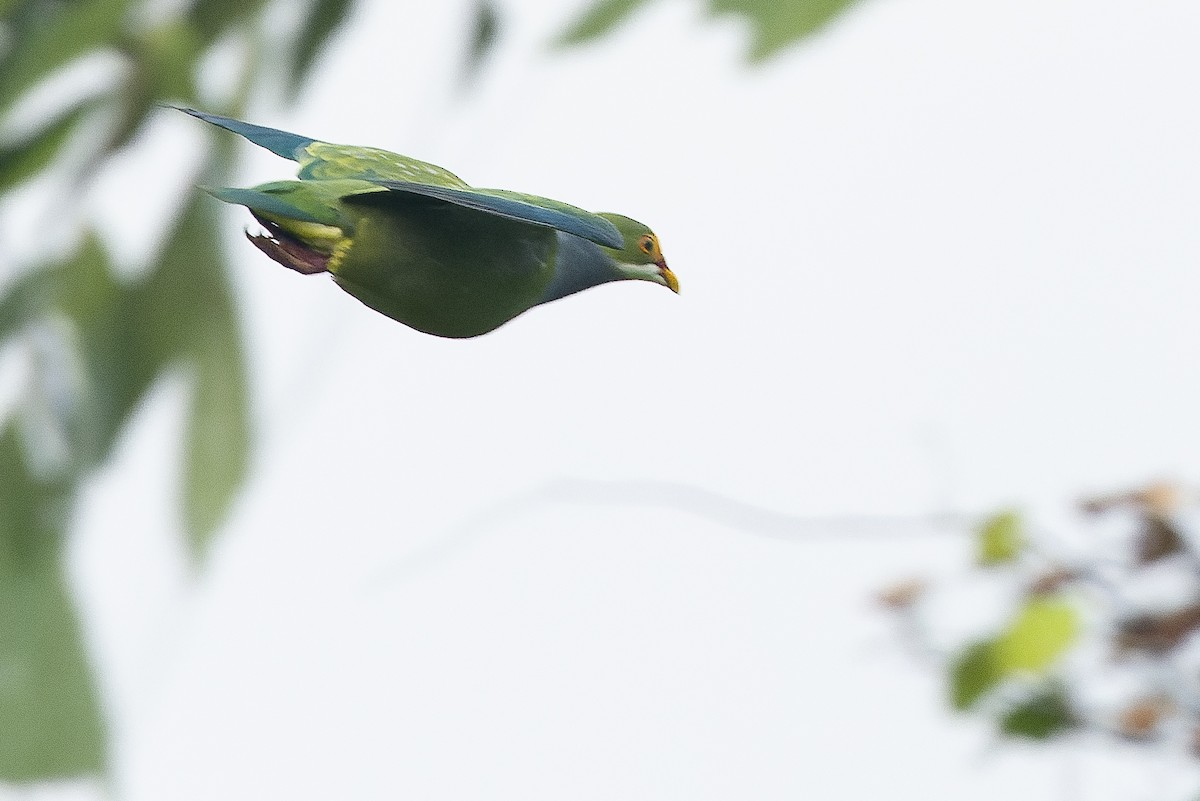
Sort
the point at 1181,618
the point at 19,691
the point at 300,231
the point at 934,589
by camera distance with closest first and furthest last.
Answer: the point at 300,231 → the point at 1181,618 → the point at 934,589 → the point at 19,691

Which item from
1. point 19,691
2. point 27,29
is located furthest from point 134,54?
point 19,691

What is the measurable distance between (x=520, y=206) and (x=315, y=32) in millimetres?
757

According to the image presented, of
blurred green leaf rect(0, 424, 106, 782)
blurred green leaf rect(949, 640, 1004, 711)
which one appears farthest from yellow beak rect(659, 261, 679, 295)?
blurred green leaf rect(0, 424, 106, 782)

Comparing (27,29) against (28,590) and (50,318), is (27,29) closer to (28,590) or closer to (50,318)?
(50,318)

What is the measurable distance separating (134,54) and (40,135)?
158 millimetres

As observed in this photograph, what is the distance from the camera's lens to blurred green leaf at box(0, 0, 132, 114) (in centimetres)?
104

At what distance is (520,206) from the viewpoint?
156 millimetres

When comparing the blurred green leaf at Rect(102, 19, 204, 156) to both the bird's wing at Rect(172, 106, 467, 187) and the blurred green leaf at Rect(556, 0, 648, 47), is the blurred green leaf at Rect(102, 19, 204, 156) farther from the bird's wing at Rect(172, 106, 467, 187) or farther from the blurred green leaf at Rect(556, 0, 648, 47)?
the bird's wing at Rect(172, 106, 467, 187)

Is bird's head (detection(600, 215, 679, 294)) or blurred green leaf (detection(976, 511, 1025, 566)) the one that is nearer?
bird's head (detection(600, 215, 679, 294))

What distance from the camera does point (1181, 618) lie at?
0.88m

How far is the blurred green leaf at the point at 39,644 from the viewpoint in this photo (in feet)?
3.96

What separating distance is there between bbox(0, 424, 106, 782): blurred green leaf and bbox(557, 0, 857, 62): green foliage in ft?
1.84

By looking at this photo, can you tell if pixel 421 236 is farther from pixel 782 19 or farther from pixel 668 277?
pixel 782 19

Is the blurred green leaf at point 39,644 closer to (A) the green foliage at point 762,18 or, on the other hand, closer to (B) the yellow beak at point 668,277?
(A) the green foliage at point 762,18
